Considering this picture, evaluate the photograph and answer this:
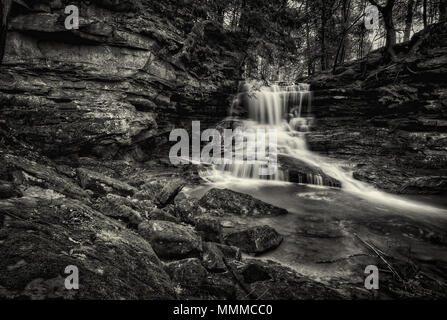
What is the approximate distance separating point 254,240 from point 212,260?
1.11 meters

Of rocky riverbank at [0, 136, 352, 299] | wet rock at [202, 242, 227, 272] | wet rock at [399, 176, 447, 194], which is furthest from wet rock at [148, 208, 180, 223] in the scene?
wet rock at [399, 176, 447, 194]

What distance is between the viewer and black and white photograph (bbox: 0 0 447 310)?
284cm

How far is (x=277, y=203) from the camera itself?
7266 mm

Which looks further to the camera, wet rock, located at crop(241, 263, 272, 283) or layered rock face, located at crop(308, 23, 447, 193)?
layered rock face, located at crop(308, 23, 447, 193)

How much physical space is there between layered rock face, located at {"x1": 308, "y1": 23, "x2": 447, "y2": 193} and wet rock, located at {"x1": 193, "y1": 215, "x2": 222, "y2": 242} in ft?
22.5

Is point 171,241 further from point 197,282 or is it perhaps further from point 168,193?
point 168,193

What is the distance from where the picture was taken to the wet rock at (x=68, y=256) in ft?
6.39

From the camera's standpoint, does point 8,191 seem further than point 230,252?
Result: No

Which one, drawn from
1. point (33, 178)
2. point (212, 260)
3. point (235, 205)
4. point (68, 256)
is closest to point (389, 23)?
point (235, 205)

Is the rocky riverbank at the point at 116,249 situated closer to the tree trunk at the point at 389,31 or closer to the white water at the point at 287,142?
the white water at the point at 287,142

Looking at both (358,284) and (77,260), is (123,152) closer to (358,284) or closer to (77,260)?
(77,260)

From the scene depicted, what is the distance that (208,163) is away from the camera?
403 inches

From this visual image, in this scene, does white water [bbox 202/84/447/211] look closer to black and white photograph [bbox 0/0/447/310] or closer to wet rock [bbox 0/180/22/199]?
black and white photograph [bbox 0/0/447/310]

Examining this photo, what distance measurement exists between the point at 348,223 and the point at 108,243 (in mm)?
5006
